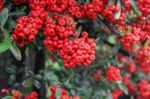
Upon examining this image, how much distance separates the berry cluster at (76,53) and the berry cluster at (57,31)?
3 centimetres

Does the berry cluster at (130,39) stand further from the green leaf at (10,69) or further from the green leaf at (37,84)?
the green leaf at (10,69)

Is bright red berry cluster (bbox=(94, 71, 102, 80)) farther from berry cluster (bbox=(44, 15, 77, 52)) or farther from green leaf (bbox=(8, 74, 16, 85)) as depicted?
berry cluster (bbox=(44, 15, 77, 52))

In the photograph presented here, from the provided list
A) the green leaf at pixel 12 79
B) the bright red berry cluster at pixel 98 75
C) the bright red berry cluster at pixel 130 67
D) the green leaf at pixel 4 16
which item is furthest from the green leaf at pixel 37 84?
the bright red berry cluster at pixel 130 67

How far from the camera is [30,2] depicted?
1647mm

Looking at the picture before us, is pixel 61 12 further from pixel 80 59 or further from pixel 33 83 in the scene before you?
pixel 33 83

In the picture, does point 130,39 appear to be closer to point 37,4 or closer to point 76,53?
point 76,53

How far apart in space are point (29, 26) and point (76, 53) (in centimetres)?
23

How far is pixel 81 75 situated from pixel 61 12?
37.1 inches

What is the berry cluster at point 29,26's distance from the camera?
5.11 ft

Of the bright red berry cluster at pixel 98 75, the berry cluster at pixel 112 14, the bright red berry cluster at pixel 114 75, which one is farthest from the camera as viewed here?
the bright red berry cluster at pixel 98 75

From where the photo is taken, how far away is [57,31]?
1612 millimetres

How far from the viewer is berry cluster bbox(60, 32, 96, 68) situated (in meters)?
1.58

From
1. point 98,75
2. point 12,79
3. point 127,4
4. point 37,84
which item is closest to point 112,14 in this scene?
point 127,4

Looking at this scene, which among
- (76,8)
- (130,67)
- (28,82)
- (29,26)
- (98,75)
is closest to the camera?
(29,26)
